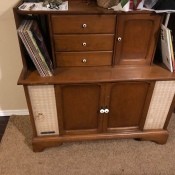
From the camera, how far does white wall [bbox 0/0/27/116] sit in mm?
1316

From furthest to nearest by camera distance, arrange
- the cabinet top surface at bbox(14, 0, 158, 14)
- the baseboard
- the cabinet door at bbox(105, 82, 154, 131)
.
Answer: the baseboard < the cabinet door at bbox(105, 82, 154, 131) < the cabinet top surface at bbox(14, 0, 158, 14)

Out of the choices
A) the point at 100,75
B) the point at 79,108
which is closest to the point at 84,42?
the point at 100,75

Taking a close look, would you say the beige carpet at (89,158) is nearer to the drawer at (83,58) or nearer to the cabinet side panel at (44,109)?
the cabinet side panel at (44,109)

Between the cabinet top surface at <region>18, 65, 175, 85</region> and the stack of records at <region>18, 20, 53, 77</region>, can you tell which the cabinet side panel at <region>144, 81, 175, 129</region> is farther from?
the stack of records at <region>18, 20, 53, 77</region>

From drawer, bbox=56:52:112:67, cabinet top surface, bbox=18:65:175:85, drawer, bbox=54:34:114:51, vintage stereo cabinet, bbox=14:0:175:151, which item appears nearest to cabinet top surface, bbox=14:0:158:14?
vintage stereo cabinet, bbox=14:0:175:151

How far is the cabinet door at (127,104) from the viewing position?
1268 mm

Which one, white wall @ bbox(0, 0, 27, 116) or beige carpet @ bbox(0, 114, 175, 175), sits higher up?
white wall @ bbox(0, 0, 27, 116)

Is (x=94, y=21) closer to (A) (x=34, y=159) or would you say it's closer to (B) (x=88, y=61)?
(B) (x=88, y=61)

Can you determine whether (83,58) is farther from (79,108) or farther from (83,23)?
(79,108)

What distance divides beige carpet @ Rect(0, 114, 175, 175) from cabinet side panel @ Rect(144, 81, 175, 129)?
8.3 inches

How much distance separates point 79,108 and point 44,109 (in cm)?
24

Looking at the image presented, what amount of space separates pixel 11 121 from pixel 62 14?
115 centimetres

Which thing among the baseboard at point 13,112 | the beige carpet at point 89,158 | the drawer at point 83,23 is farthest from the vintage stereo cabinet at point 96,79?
the baseboard at point 13,112

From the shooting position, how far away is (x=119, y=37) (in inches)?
45.9
